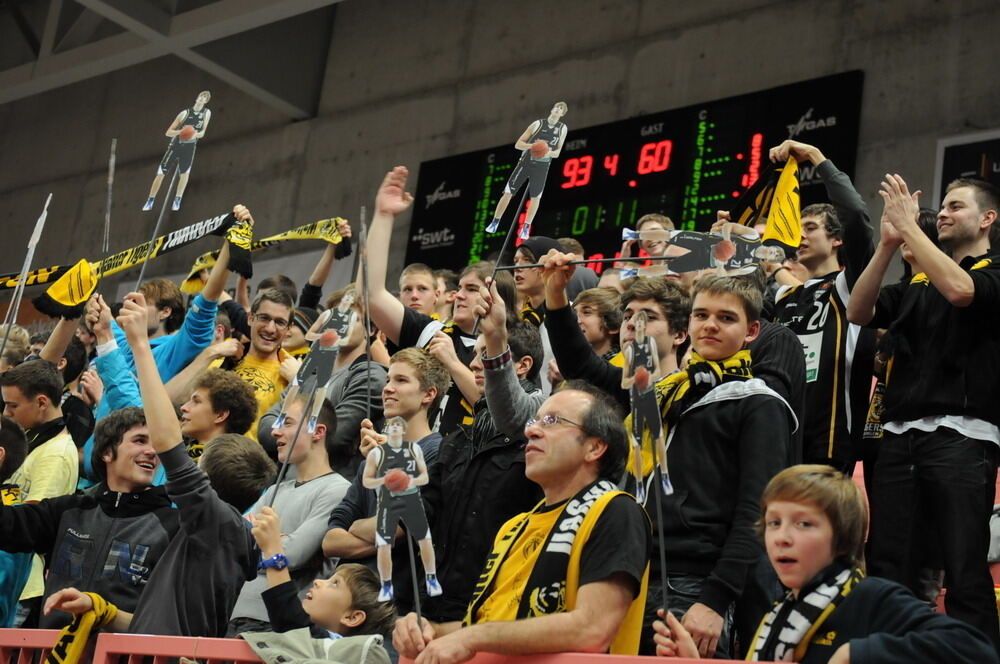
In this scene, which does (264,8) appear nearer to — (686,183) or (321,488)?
(686,183)

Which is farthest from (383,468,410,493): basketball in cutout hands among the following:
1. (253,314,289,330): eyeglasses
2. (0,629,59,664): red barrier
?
(253,314,289,330): eyeglasses

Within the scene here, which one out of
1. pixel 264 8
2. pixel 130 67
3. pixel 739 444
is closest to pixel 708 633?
pixel 739 444

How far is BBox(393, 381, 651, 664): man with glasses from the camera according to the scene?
251 centimetres

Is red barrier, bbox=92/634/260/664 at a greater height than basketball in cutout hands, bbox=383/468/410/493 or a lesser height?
lesser

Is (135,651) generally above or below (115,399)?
below

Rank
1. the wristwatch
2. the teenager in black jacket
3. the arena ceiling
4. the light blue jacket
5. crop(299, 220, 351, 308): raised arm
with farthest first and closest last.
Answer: the arena ceiling < crop(299, 220, 351, 308): raised arm < the light blue jacket < the wristwatch < the teenager in black jacket

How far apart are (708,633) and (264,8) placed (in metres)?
7.67

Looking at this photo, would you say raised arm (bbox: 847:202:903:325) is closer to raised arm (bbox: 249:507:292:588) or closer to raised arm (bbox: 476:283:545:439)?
raised arm (bbox: 476:283:545:439)

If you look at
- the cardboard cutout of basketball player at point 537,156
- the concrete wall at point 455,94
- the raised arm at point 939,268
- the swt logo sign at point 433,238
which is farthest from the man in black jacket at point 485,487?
the swt logo sign at point 433,238

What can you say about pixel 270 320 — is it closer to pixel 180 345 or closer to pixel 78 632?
pixel 180 345

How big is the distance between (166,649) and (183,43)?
7.86 meters

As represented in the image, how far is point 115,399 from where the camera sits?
454cm

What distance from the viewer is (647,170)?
26.0 ft

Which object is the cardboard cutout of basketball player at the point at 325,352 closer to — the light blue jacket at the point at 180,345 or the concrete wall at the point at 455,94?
the light blue jacket at the point at 180,345
